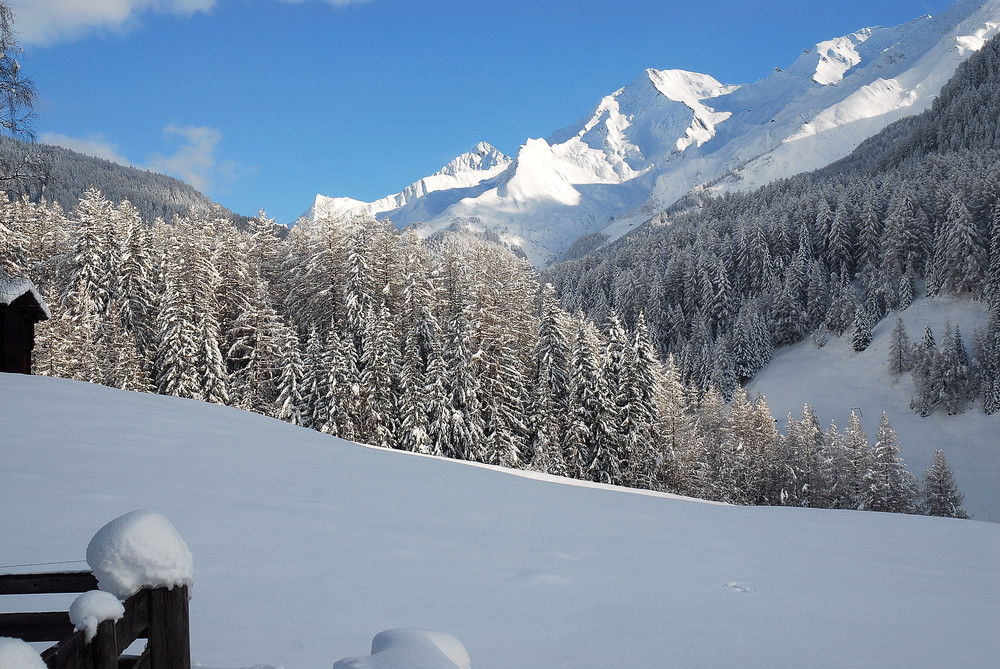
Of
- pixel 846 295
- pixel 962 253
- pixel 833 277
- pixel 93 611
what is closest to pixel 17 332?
pixel 93 611

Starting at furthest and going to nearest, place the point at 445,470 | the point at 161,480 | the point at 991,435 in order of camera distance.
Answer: the point at 991,435, the point at 445,470, the point at 161,480

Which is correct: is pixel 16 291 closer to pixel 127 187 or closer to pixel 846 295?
pixel 846 295

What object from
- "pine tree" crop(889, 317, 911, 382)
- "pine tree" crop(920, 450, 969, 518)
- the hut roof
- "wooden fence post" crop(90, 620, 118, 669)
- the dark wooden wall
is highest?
the hut roof

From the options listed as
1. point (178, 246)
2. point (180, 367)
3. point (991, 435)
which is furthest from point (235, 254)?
point (991, 435)

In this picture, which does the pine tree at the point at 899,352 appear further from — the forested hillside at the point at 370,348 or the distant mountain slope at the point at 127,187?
the distant mountain slope at the point at 127,187

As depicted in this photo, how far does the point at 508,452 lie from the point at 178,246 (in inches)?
846

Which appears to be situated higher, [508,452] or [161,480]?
[161,480]

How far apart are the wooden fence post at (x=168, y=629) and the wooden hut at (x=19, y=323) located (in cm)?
1893

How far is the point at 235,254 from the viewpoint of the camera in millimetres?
32500

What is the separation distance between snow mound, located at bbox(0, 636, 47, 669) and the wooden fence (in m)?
0.33

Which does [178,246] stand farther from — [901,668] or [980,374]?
[980,374]

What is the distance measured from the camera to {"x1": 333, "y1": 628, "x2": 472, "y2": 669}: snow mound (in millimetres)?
2033

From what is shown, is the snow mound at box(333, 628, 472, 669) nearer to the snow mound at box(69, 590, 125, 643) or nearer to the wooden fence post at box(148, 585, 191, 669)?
the wooden fence post at box(148, 585, 191, 669)

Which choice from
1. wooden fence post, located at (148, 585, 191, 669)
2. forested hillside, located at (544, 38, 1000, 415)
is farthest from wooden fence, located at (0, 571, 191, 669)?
forested hillside, located at (544, 38, 1000, 415)
